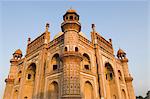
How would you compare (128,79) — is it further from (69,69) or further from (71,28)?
(69,69)

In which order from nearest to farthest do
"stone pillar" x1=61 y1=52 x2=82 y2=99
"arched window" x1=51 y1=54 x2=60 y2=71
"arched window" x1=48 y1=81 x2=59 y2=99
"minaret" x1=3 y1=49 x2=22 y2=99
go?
1. "stone pillar" x1=61 y1=52 x2=82 y2=99
2. "arched window" x1=48 y1=81 x2=59 y2=99
3. "arched window" x1=51 y1=54 x2=60 y2=71
4. "minaret" x1=3 y1=49 x2=22 y2=99

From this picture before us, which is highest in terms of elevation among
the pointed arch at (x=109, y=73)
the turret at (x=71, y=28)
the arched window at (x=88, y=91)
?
the turret at (x=71, y=28)

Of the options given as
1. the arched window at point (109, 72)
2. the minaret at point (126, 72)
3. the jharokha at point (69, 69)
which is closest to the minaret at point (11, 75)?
the jharokha at point (69, 69)

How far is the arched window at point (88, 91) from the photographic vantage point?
1764 cm

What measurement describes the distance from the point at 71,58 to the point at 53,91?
15.4ft

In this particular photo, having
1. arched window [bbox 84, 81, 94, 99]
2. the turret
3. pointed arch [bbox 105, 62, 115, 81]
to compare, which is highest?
the turret

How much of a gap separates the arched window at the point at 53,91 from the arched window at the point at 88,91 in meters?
3.12

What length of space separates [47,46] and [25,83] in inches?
235

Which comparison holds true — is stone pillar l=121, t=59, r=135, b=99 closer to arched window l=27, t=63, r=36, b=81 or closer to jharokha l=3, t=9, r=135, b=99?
jharokha l=3, t=9, r=135, b=99

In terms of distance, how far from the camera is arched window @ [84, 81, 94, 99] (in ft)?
57.9

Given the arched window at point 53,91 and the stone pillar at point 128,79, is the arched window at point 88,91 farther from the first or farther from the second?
the stone pillar at point 128,79

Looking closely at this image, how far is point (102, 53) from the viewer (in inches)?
872

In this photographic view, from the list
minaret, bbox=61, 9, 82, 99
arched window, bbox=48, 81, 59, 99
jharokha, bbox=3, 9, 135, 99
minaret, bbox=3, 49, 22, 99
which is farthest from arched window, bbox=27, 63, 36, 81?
minaret, bbox=61, 9, 82, 99

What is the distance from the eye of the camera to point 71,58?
51.4 feet
